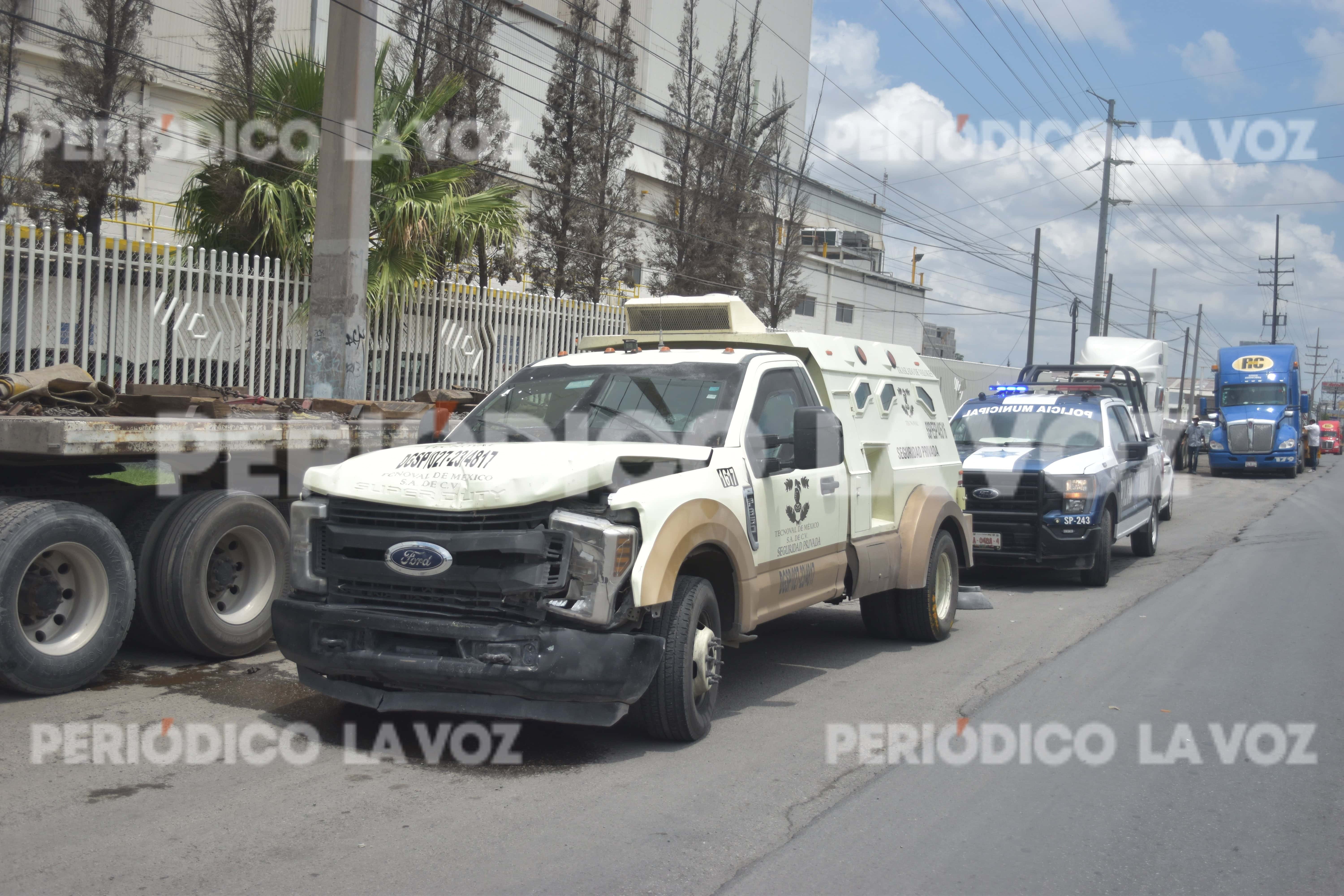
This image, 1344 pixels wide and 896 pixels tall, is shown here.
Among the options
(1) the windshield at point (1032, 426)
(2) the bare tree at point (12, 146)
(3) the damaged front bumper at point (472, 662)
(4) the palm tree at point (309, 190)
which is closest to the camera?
(3) the damaged front bumper at point (472, 662)

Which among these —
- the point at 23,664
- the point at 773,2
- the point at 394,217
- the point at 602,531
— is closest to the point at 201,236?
the point at 394,217

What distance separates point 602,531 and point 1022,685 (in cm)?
346

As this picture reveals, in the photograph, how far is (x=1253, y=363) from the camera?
34.6 m

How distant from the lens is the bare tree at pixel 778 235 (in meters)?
26.6

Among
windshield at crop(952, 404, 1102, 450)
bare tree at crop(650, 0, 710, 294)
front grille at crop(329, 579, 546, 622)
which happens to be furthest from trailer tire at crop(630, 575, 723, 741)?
bare tree at crop(650, 0, 710, 294)

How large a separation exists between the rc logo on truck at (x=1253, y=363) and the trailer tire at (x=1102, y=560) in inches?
1020

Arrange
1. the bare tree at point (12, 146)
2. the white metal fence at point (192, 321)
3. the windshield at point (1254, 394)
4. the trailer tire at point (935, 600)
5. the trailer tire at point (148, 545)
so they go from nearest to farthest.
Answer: the trailer tire at point (148, 545)
the trailer tire at point (935, 600)
the white metal fence at point (192, 321)
the bare tree at point (12, 146)
the windshield at point (1254, 394)

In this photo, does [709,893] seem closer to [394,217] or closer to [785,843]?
[785,843]

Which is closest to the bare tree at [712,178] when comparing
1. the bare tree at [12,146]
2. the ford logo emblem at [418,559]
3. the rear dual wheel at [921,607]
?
the bare tree at [12,146]

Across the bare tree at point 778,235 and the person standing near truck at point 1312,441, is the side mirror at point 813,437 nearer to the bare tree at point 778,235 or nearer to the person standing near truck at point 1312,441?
the bare tree at point 778,235

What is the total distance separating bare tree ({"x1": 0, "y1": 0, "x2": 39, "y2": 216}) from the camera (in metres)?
16.6

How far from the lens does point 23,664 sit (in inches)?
232

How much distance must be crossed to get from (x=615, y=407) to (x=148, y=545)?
2.84 m

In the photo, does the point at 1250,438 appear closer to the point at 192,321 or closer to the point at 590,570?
the point at 192,321
